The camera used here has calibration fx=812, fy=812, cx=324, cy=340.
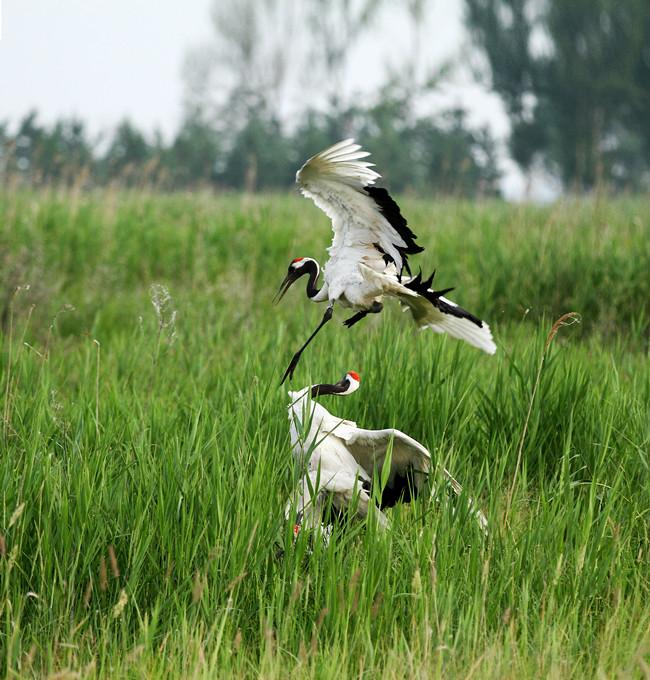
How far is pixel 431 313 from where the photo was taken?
2.37 meters

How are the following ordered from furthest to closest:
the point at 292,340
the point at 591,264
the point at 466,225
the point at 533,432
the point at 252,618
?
the point at 466,225
the point at 591,264
the point at 292,340
the point at 533,432
the point at 252,618

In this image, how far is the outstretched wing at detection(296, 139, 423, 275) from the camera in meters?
2.13

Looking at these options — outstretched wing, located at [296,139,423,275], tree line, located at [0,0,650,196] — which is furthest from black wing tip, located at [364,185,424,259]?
tree line, located at [0,0,650,196]

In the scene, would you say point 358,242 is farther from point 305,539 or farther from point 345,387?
point 305,539

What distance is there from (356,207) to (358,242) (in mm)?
94

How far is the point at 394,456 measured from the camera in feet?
8.71

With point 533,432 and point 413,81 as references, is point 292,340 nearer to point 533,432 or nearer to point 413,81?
point 533,432

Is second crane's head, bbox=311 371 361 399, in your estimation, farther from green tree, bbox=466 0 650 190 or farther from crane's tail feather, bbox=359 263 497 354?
green tree, bbox=466 0 650 190

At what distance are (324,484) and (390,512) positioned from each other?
30 cm

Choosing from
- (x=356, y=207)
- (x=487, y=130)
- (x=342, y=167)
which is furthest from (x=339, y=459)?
(x=487, y=130)

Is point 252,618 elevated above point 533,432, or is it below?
below

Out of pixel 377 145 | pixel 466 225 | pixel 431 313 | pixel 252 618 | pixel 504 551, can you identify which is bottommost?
pixel 252 618

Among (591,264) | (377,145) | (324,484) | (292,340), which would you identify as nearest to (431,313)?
(324,484)

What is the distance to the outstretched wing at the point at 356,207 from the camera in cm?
213
